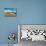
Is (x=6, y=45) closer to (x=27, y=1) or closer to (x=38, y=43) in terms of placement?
(x=38, y=43)

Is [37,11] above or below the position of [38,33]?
above

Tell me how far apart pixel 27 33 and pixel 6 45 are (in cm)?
64

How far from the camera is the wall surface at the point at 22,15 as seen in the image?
3021 millimetres

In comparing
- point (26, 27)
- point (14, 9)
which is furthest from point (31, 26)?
point (14, 9)

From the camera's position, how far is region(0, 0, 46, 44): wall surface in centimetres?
302

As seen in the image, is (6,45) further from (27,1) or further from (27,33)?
(27,1)

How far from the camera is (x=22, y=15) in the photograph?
3.08 meters

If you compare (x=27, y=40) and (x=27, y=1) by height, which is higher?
(x=27, y=1)

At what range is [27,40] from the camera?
9.62ft

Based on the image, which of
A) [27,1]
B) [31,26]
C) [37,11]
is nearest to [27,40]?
[31,26]

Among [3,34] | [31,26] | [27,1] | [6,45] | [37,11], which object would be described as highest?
[27,1]

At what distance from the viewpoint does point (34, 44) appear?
2.92m

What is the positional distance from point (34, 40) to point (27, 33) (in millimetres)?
255

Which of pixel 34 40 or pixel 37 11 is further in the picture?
pixel 37 11
